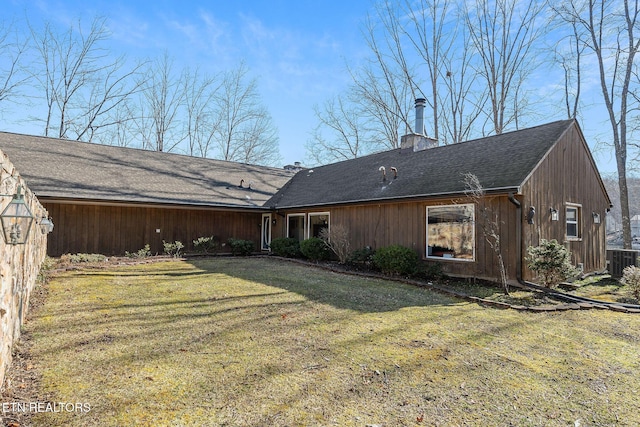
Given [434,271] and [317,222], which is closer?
[434,271]

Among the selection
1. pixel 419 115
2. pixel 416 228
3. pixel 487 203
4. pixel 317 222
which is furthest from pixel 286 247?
pixel 487 203

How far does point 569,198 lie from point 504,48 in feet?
48.0

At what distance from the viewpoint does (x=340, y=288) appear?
7508 millimetres

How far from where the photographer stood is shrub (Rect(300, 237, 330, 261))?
1207 centimetres

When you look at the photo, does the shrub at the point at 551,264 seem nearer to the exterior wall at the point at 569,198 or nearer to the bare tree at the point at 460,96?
the exterior wall at the point at 569,198

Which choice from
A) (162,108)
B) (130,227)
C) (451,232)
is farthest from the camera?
(162,108)

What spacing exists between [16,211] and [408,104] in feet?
77.2

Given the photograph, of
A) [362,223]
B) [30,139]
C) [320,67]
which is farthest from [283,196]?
[30,139]

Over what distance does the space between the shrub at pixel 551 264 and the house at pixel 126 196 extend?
422 inches

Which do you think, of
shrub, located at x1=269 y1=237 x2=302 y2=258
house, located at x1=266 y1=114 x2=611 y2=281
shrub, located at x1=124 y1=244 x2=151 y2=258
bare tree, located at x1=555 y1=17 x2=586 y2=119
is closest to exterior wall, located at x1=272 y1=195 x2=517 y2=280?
house, located at x1=266 y1=114 x2=611 y2=281

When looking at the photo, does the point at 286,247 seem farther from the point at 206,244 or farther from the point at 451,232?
the point at 451,232

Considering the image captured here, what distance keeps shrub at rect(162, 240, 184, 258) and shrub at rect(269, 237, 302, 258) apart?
3555 mm

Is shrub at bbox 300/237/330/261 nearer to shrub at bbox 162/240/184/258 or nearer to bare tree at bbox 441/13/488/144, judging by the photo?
shrub at bbox 162/240/184/258

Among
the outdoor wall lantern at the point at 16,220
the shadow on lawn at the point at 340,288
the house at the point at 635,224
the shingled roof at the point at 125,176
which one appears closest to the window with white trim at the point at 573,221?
the shadow on lawn at the point at 340,288
